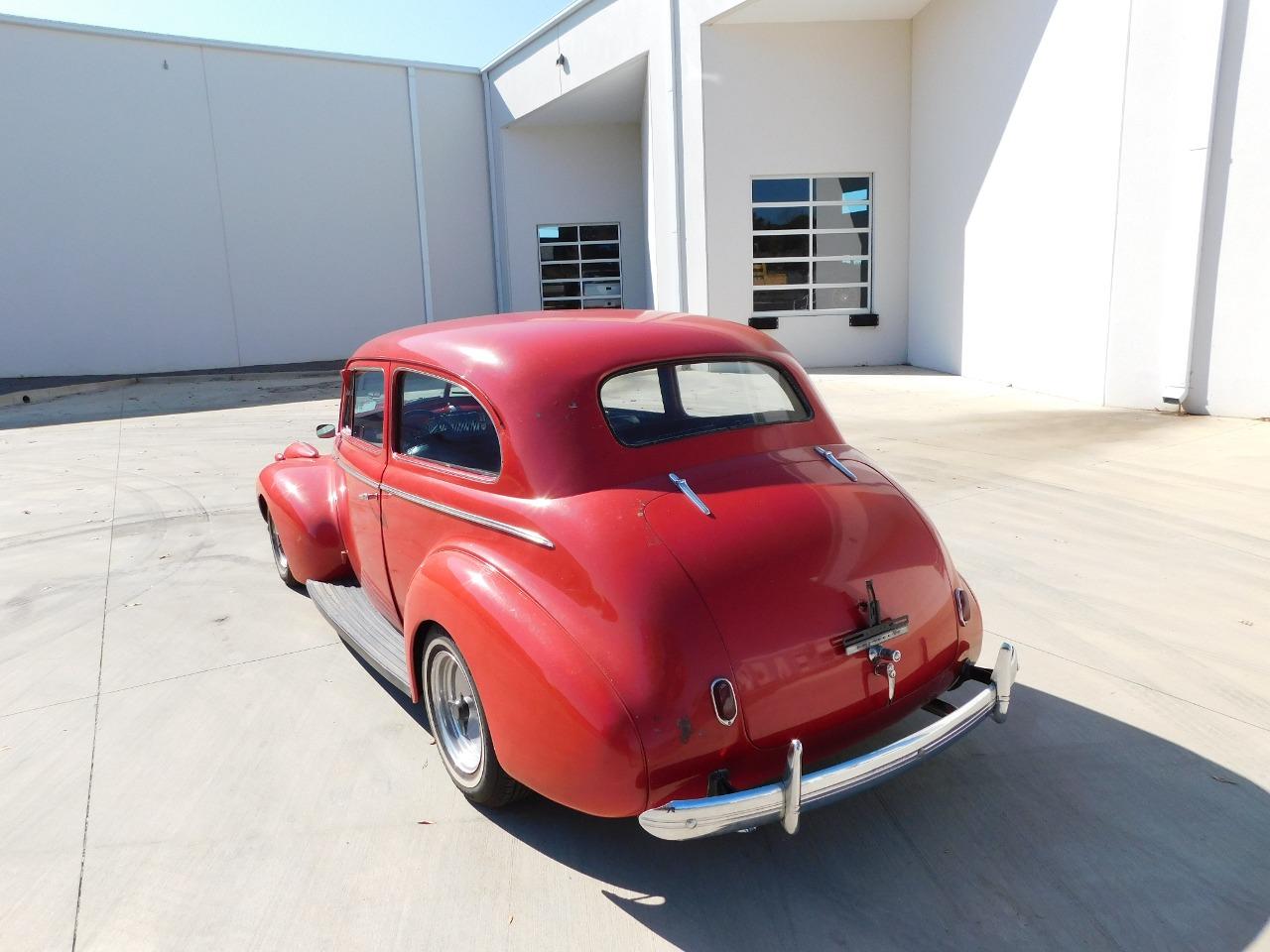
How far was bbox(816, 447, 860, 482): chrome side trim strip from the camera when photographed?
3.01 m

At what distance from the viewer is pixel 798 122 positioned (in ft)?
45.0

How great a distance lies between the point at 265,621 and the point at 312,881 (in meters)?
2.25

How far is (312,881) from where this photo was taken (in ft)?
8.53

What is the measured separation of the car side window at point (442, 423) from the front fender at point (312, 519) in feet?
2.84

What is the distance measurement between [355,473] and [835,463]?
2.06 metres

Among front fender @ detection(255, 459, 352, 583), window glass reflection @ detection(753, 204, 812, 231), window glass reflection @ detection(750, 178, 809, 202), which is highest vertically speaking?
window glass reflection @ detection(750, 178, 809, 202)

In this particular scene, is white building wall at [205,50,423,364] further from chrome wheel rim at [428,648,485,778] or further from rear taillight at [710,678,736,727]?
rear taillight at [710,678,736,727]

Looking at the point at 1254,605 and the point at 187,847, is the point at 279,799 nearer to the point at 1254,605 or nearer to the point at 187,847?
the point at 187,847

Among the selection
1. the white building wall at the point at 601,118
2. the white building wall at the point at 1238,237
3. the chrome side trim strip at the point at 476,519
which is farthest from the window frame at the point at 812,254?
the chrome side trim strip at the point at 476,519

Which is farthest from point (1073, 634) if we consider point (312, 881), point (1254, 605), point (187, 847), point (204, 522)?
point (204, 522)

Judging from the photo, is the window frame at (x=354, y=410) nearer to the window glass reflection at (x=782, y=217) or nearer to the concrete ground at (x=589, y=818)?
the concrete ground at (x=589, y=818)

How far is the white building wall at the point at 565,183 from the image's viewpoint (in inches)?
741

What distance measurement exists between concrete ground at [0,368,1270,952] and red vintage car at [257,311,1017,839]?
1.08 ft

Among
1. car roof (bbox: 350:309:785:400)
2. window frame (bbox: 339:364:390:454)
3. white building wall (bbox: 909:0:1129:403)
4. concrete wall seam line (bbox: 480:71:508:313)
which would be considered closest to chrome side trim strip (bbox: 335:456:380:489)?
window frame (bbox: 339:364:390:454)
